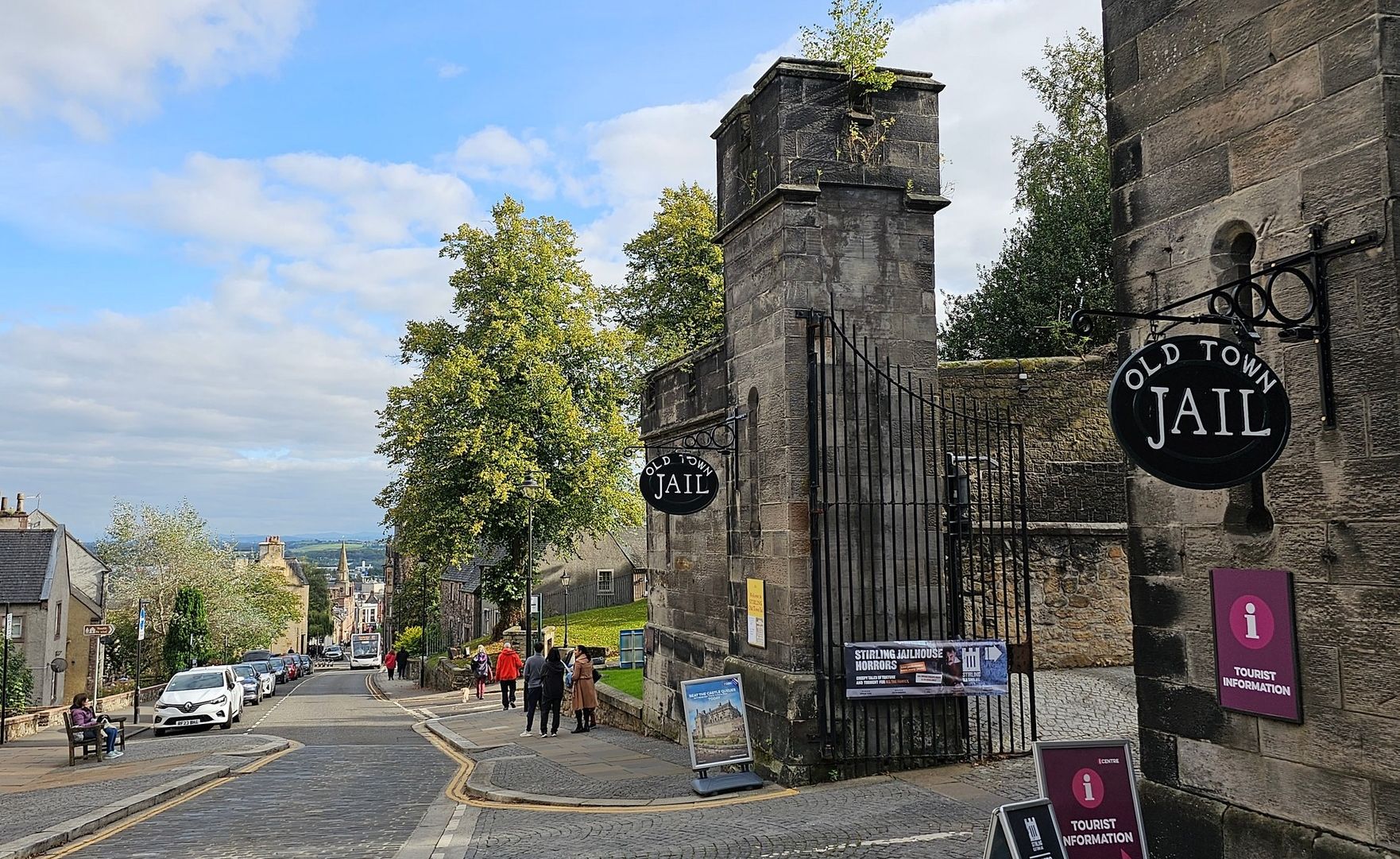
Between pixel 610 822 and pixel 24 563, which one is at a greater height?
pixel 24 563

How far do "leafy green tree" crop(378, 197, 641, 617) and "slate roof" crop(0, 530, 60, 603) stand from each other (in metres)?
17.9

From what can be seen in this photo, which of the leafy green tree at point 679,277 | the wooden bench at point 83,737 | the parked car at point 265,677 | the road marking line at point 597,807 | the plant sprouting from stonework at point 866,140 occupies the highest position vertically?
the leafy green tree at point 679,277

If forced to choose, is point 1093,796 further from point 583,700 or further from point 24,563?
point 24,563

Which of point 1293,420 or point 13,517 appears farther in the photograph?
point 13,517

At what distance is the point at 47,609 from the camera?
4128 cm

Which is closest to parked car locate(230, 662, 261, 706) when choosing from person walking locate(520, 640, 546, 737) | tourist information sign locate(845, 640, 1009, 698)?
person walking locate(520, 640, 546, 737)

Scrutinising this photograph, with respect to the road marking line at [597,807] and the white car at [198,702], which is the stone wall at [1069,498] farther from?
the white car at [198,702]

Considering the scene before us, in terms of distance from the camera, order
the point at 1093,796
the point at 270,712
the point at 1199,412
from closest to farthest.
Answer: the point at 1199,412, the point at 1093,796, the point at 270,712

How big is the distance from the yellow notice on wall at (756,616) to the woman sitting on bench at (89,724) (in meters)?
13.0

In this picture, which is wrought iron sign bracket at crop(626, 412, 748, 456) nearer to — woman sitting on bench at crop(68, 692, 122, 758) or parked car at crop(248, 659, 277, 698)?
woman sitting on bench at crop(68, 692, 122, 758)

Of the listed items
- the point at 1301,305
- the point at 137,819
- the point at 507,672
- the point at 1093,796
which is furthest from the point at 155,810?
the point at 1301,305

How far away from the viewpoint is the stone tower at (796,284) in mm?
11352

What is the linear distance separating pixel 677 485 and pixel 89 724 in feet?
42.3

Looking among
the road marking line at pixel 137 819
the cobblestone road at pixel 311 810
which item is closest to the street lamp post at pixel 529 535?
the cobblestone road at pixel 311 810
